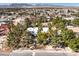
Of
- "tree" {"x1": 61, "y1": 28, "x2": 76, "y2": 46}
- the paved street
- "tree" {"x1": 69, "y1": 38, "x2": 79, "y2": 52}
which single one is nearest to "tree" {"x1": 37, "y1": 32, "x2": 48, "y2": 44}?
the paved street

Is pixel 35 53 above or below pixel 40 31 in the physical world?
below

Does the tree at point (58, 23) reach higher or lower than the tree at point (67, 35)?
higher

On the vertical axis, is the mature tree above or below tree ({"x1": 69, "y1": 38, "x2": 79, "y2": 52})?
above

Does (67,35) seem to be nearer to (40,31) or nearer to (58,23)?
(58,23)

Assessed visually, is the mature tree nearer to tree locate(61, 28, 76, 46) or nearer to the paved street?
tree locate(61, 28, 76, 46)

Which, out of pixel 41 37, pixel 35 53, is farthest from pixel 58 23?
pixel 35 53

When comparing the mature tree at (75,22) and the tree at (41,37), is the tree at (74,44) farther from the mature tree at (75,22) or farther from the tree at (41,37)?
the tree at (41,37)

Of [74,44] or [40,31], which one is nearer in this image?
[74,44]

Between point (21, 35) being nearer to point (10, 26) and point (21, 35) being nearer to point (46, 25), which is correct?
point (10, 26)

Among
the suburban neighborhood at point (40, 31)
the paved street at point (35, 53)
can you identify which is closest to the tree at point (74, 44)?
the suburban neighborhood at point (40, 31)

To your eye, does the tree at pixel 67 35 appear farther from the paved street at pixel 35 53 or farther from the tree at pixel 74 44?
the paved street at pixel 35 53

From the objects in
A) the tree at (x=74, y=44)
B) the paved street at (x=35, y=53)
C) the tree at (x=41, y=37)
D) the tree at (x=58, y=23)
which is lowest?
the paved street at (x=35, y=53)

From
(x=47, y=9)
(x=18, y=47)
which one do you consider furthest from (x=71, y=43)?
(x=18, y=47)
